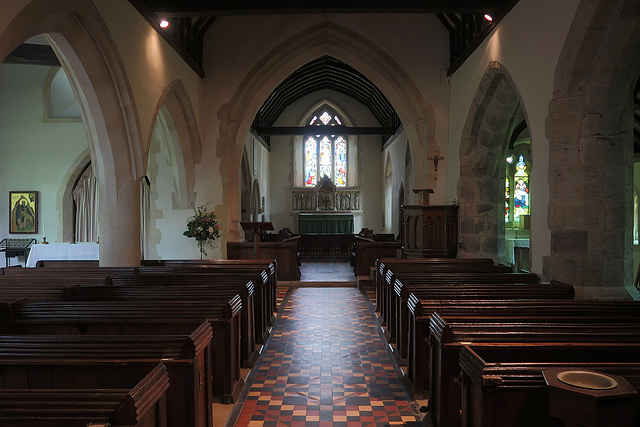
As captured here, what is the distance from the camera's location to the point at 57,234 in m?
10.0

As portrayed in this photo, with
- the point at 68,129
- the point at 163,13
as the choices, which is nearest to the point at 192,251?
the point at 68,129

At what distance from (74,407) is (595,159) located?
4.41 metres

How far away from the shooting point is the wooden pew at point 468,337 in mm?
2330

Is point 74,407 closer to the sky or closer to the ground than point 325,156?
closer to the ground

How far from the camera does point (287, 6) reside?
21.3 feet

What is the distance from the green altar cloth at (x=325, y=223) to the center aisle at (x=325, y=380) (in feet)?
35.1

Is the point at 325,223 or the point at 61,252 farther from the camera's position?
the point at 325,223

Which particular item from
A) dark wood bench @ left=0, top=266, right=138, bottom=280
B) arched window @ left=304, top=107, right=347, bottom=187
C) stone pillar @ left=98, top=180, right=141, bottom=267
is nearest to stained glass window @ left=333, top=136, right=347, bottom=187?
arched window @ left=304, top=107, right=347, bottom=187

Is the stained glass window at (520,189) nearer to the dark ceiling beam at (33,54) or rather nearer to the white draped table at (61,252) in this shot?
the white draped table at (61,252)

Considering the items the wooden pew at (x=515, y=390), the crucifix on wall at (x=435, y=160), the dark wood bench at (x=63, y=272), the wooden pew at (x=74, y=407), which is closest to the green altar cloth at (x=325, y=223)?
the crucifix on wall at (x=435, y=160)

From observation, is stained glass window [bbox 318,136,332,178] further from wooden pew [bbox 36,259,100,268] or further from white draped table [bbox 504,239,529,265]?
wooden pew [bbox 36,259,100,268]

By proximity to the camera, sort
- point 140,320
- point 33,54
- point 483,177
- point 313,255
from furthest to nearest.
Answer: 1. point 313,255
2. point 483,177
3. point 33,54
4. point 140,320

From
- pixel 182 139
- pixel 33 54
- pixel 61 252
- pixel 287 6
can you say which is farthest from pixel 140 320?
pixel 33 54

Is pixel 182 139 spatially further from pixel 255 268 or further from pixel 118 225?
pixel 255 268
